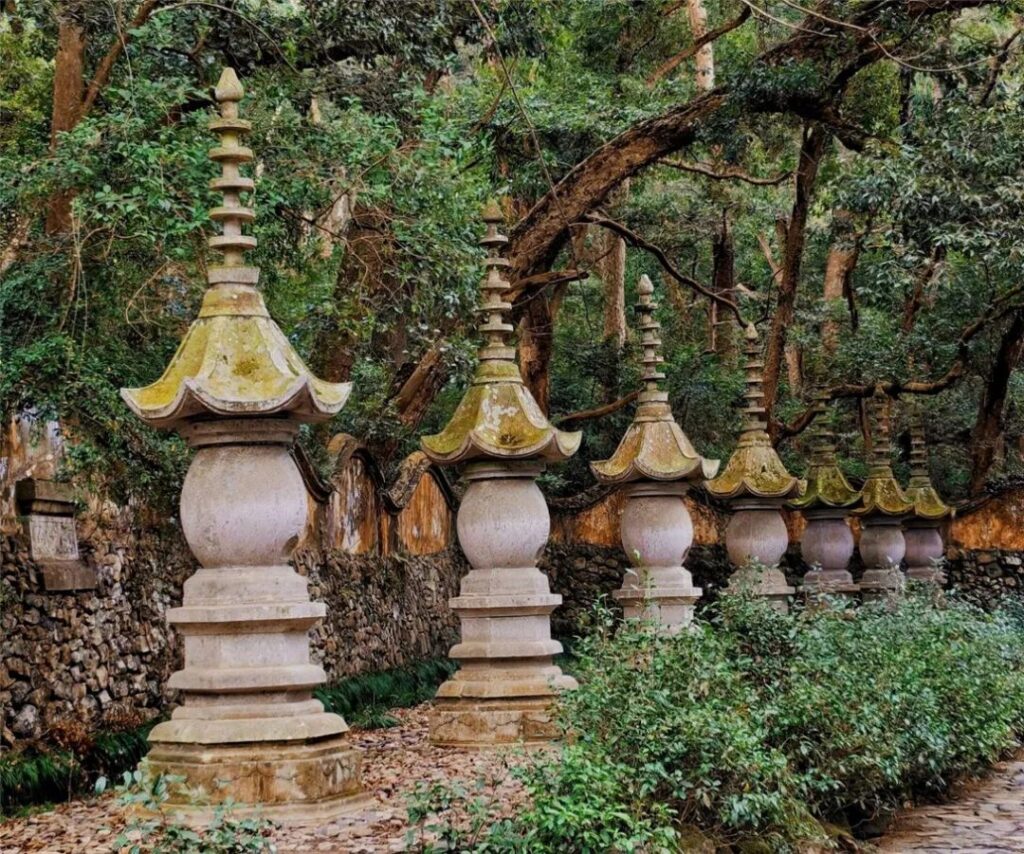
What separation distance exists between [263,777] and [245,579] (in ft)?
3.04

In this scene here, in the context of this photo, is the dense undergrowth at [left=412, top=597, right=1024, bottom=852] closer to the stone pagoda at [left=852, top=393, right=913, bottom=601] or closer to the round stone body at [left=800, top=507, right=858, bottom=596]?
the round stone body at [left=800, top=507, right=858, bottom=596]

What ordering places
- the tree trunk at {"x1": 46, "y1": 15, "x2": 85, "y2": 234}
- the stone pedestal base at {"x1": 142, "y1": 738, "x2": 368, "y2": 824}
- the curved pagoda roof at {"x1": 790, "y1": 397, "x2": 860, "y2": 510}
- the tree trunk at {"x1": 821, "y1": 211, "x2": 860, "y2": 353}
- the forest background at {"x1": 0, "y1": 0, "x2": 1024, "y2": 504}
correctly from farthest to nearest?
the tree trunk at {"x1": 821, "y1": 211, "x2": 860, "y2": 353}
the curved pagoda roof at {"x1": 790, "y1": 397, "x2": 860, "y2": 510}
the tree trunk at {"x1": 46, "y1": 15, "x2": 85, "y2": 234}
the forest background at {"x1": 0, "y1": 0, "x2": 1024, "y2": 504}
the stone pedestal base at {"x1": 142, "y1": 738, "x2": 368, "y2": 824}

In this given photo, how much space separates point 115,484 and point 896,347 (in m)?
13.3

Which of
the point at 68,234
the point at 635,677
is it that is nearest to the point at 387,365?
the point at 68,234

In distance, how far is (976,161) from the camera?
13.7 m

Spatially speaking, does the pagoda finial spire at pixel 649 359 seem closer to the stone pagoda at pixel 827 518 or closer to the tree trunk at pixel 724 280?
the stone pagoda at pixel 827 518

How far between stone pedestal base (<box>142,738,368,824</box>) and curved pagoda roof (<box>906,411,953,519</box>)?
13.1 metres

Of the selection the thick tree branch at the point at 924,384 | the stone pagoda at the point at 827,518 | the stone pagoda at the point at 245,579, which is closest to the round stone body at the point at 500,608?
the stone pagoda at the point at 245,579

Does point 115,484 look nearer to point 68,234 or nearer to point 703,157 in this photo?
point 68,234

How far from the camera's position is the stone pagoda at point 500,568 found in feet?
32.3

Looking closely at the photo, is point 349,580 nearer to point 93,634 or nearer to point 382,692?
point 382,692

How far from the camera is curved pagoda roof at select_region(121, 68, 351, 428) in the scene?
23.6 ft

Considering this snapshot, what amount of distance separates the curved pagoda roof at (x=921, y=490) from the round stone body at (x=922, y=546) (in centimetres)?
14

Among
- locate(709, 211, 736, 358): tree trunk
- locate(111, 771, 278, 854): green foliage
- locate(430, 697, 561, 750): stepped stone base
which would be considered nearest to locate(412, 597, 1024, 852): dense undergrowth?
locate(430, 697, 561, 750): stepped stone base
